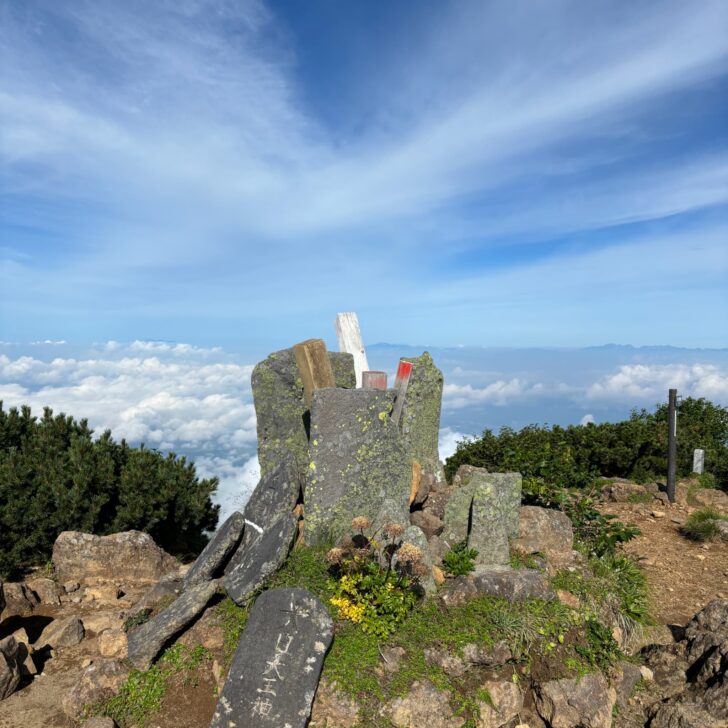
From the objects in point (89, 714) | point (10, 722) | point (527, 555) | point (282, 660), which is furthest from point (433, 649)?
point (10, 722)

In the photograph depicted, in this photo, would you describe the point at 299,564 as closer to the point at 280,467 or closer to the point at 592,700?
the point at 280,467

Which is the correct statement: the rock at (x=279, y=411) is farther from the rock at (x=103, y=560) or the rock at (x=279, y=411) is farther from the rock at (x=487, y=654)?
the rock at (x=487, y=654)

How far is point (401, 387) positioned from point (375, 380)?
518 mm

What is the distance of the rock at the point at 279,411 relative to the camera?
1099 cm

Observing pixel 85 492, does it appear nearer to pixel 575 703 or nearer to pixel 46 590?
pixel 46 590

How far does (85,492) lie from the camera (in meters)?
11.7

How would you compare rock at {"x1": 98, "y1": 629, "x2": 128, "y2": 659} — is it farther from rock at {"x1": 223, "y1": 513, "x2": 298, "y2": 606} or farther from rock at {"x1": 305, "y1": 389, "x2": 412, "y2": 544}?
rock at {"x1": 305, "y1": 389, "x2": 412, "y2": 544}

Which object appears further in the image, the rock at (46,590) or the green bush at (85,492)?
the green bush at (85,492)

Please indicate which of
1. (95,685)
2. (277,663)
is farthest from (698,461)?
(95,685)

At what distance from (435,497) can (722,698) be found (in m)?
5.16

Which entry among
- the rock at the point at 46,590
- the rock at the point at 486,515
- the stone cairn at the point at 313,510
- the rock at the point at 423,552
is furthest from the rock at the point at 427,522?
the rock at the point at 46,590

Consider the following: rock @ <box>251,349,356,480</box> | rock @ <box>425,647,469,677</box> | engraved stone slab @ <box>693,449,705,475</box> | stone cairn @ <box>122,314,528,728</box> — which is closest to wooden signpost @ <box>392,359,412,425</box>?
stone cairn @ <box>122,314,528,728</box>

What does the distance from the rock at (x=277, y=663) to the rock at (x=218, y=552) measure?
5.29 ft

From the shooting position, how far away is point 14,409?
14211 mm
